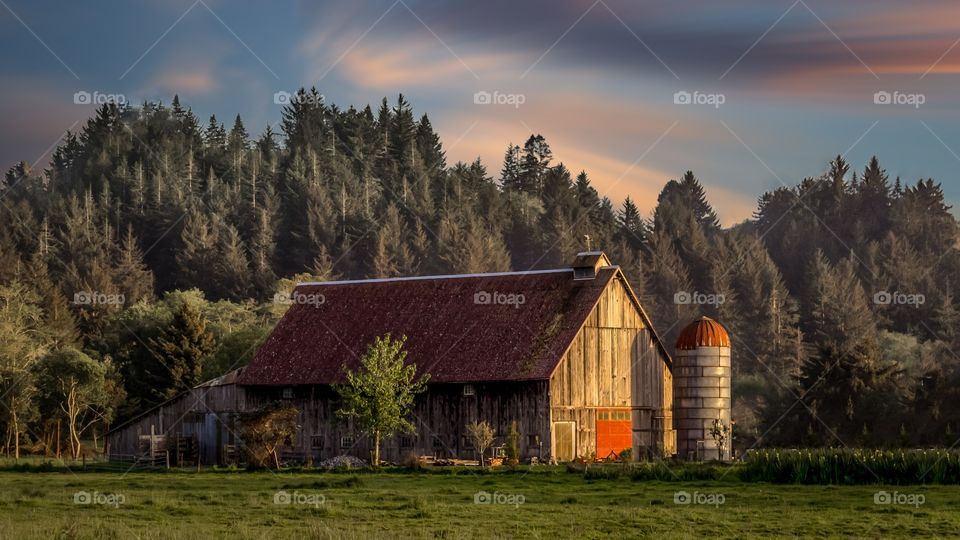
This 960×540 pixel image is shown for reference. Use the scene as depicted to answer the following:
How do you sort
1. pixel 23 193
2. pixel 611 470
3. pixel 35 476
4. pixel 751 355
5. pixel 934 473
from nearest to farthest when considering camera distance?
1. pixel 934 473
2. pixel 611 470
3. pixel 35 476
4. pixel 751 355
5. pixel 23 193

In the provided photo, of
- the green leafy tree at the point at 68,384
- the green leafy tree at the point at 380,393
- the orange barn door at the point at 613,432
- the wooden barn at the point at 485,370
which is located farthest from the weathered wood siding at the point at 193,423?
the orange barn door at the point at 613,432

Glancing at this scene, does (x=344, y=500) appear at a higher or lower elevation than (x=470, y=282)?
lower

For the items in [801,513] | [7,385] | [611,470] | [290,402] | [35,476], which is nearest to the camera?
[801,513]

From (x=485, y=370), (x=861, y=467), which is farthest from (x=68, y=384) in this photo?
(x=861, y=467)

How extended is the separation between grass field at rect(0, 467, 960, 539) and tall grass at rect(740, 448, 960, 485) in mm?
1428

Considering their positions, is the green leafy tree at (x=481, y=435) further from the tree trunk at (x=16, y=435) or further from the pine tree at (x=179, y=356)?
the pine tree at (x=179, y=356)

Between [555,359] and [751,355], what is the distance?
6521 cm

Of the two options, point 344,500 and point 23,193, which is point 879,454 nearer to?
point 344,500

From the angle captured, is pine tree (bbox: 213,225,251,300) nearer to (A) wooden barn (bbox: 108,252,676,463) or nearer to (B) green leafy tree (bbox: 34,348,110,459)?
(B) green leafy tree (bbox: 34,348,110,459)

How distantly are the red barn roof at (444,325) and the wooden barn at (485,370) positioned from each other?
0.07m

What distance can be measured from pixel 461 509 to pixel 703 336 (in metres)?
29.1

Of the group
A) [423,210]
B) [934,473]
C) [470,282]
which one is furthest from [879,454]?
[423,210]

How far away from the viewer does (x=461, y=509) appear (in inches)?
1510

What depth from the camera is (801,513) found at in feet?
120
